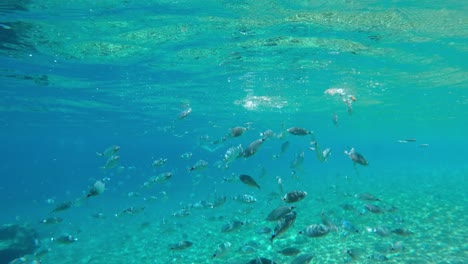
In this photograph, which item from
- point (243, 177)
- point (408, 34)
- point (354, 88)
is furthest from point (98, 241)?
point (354, 88)

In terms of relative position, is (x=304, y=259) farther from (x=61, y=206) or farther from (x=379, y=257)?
(x=61, y=206)

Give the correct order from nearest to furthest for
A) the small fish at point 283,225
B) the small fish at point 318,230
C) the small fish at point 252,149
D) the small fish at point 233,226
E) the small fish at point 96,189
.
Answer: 1. the small fish at point 283,225
2. the small fish at point 318,230
3. the small fish at point 252,149
4. the small fish at point 96,189
5. the small fish at point 233,226

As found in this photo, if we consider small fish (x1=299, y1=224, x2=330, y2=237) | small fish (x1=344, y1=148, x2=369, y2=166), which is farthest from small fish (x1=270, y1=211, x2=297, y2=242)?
small fish (x1=344, y1=148, x2=369, y2=166)

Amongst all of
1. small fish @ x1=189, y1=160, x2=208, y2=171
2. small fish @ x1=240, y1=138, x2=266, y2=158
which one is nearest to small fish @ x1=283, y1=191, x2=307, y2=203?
small fish @ x1=240, y1=138, x2=266, y2=158

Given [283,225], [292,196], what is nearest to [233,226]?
[292,196]

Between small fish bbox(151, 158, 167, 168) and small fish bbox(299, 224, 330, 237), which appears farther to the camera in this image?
small fish bbox(151, 158, 167, 168)

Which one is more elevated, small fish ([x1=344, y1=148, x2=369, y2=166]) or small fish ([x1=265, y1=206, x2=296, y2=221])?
small fish ([x1=344, y1=148, x2=369, y2=166])

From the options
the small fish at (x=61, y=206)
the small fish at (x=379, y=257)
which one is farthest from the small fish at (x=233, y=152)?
the small fish at (x=379, y=257)

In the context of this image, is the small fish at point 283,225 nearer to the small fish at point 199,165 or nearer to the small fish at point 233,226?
the small fish at point 233,226

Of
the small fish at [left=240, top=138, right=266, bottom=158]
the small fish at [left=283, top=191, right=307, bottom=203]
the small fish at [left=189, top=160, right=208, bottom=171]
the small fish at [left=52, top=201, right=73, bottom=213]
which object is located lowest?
the small fish at [left=52, top=201, right=73, bottom=213]

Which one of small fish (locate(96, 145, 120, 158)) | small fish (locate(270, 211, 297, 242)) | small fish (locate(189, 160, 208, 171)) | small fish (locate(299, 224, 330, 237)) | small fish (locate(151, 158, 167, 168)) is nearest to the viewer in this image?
small fish (locate(270, 211, 297, 242))

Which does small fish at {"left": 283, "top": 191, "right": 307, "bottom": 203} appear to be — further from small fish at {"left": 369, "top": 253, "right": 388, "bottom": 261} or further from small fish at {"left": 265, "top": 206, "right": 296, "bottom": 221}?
small fish at {"left": 369, "top": 253, "right": 388, "bottom": 261}

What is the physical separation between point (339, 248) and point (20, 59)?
2057 centimetres

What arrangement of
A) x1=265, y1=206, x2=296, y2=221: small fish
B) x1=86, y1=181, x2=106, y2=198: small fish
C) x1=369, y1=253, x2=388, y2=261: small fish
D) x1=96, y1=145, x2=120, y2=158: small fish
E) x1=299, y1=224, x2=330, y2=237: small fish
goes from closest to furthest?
x1=265, y1=206, x2=296, y2=221: small fish
x1=299, y1=224, x2=330, y2=237: small fish
x1=86, y1=181, x2=106, y2=198: small fish
x1=369, y1=253, x2=388, y2=261: small fish
x1=96, y1=145, x2=120, y2=158: small fish
